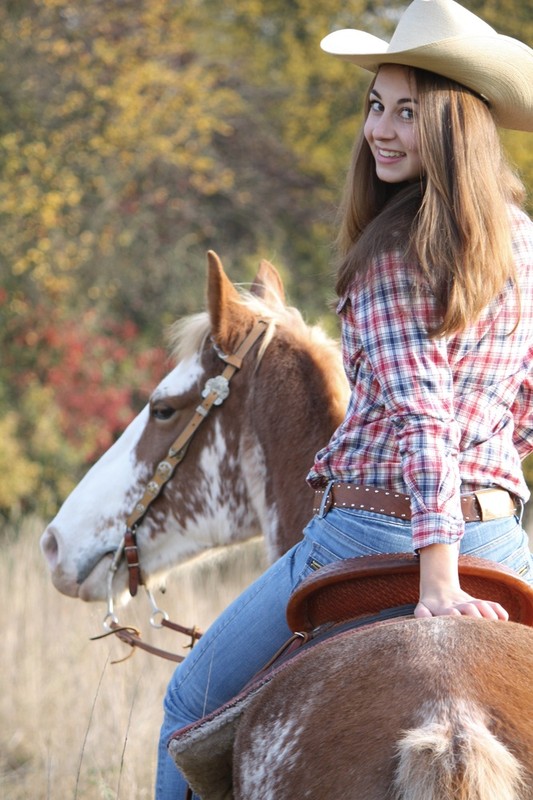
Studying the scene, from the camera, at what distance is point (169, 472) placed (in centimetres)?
308

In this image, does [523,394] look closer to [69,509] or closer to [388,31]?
[69,509]

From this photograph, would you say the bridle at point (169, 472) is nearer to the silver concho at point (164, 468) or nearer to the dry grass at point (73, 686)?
the silver concho at point (164, 468)

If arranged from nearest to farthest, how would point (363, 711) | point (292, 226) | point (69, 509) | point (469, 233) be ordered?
point (363, 711) → point (469, 233) → point (69, 509) → point (292, 226)

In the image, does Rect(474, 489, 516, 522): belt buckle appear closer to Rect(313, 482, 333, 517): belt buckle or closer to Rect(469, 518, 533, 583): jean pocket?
Rect(469, 518, 533, 583): jean pocket

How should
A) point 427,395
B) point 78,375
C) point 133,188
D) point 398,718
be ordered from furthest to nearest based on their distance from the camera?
1. point 133,188
2. point 78,375
3. point 427,395
4. point 398,718

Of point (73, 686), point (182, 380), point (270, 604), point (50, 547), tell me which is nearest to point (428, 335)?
point (270, 604)

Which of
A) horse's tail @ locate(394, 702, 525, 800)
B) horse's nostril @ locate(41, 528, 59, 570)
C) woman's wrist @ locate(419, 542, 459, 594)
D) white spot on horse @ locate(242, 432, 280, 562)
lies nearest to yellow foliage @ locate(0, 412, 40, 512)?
horse's nostril @ locate(41, 528, 59, 570)

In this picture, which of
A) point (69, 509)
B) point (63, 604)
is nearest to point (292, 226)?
point (63, 604)

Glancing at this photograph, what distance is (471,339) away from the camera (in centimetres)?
199

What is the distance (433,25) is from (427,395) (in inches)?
32.2

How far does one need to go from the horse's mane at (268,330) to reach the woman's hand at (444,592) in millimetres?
1274

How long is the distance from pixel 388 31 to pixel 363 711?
13002mm

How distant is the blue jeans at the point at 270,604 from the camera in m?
2.03

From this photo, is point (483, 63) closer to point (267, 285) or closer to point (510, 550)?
point (510, 550)
